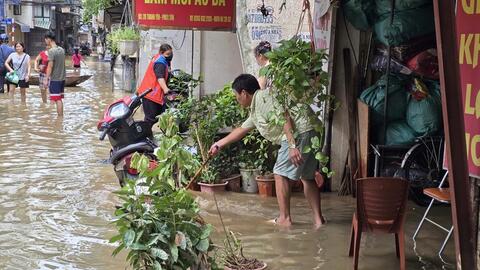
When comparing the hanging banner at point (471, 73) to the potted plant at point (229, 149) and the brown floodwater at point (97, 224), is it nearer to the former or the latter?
the brown floodwater at point (97, 224)

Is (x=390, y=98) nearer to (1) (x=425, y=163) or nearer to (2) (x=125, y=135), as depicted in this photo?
(1) (x=425, y=163)

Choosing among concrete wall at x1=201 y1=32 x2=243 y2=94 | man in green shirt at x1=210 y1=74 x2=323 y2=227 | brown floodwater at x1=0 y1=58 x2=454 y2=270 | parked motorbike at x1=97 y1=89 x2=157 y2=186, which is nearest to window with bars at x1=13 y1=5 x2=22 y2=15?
concrete wall at x1=201 y1=32 x2=243 y2=94

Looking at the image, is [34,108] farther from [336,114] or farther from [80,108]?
[336,114]

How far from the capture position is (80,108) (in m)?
15.5

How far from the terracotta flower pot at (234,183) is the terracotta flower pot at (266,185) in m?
0.30

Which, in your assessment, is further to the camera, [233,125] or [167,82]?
[167,82]

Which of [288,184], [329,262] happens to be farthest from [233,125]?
[329,262]

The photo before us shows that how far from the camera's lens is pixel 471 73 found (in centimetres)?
362

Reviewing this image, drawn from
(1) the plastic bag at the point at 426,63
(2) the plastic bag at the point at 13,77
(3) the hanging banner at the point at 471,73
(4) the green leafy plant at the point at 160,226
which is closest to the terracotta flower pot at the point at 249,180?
(1) the plastic bag at the point at 426,63

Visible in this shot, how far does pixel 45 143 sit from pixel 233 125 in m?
4.32

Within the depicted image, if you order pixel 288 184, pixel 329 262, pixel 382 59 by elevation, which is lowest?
pixel 329 262

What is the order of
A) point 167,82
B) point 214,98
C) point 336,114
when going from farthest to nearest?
point 167,82
point 214,98
point 336,114

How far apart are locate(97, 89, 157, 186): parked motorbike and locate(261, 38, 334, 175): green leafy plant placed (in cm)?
176

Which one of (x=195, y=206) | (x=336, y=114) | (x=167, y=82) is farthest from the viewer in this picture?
(x=167, y=82)
